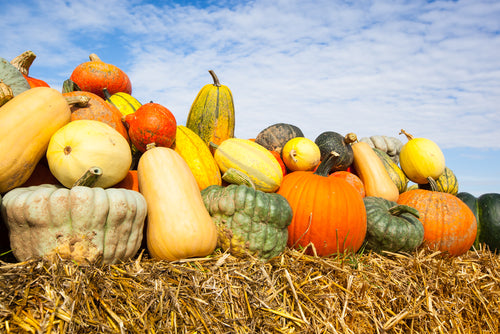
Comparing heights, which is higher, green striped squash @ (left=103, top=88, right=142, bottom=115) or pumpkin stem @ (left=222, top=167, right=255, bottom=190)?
green striped squash @ (left=103, top=88, right=142, bottom=115)

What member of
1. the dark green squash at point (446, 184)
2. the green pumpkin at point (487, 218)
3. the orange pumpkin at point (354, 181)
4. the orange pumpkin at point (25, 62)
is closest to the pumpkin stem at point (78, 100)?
the orange pumpkin at point (25, 62)

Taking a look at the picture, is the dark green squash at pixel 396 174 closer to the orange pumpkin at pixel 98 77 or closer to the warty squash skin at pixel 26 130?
the orange pumpkin at pixel 98 77

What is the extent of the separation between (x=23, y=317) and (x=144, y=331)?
616 millimetres

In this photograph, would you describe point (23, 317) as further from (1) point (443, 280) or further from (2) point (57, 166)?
(1) point (443, 280)

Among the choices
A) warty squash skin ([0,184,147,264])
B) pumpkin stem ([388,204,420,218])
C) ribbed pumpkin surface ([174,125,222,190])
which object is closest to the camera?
warty squash skin ([0,184,147,264])

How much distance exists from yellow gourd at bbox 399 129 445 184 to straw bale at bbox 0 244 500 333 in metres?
1.80

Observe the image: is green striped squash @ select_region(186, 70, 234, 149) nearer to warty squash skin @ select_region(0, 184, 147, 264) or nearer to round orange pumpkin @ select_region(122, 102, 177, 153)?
round orange pumpkin @ select_region(122, 102, 177, 153)

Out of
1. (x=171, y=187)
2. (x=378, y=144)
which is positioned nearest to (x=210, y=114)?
(x=171, y=187)

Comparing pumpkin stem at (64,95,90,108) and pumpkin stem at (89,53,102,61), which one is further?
pumpkin stem at (89,53,102,61)

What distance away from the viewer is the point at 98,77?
4602 millimetres

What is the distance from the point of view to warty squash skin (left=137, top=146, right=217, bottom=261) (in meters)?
2.54

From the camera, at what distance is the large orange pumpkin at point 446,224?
153 inches

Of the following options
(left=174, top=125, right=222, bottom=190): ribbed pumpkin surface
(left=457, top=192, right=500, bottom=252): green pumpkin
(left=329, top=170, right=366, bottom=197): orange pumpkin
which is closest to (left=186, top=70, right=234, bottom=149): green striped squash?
(left=174, top=125, right=222, bottom=190): ribbed pumpkin surface

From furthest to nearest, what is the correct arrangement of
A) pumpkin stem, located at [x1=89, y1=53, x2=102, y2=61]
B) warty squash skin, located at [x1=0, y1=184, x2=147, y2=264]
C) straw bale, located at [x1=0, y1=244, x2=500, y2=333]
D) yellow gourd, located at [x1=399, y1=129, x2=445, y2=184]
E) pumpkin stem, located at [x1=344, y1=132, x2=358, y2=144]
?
pumpkin stem, located at [x1=89, y1=53, x2=102, y2=61] → yellow gourd, located at [x1=399, y1=129, x2=445, y2=184] → pumpkin stem, located at [x1=344, y1=132, x2=358, y2=144] → warty squash skin, located at [x1=0, y1=184, x2=147, y2=264] → straw bale, located at [x1=0, y1=244, x2=500, y2=333]
